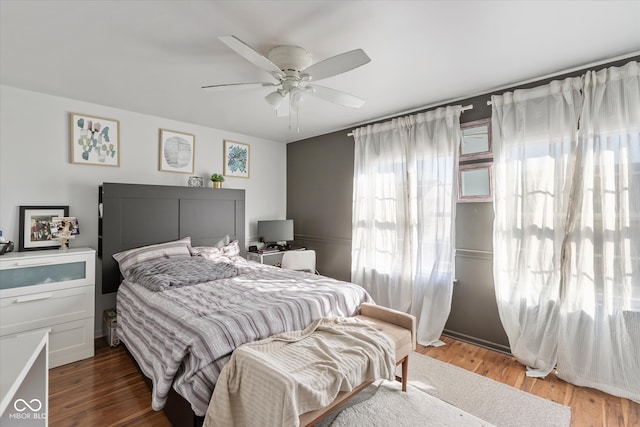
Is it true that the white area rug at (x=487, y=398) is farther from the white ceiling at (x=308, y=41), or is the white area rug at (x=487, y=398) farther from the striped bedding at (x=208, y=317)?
the white ceiling at (x=308, y=41)

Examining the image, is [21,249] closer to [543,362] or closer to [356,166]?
[356,166]

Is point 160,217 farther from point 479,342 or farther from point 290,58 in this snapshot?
point 479,342

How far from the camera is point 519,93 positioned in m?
2.76

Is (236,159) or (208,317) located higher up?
(236,159)

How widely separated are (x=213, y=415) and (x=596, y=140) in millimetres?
3332

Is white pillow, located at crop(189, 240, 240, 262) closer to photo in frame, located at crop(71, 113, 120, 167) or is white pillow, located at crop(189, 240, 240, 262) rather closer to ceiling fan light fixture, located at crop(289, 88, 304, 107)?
photo in frame, located at crop(71, 113, 120, 167)

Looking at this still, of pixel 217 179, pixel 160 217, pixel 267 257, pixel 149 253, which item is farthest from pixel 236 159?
pixel 149 253

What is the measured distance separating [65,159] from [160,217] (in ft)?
3.57

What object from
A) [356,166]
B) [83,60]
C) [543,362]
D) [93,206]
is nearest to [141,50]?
[83,60]

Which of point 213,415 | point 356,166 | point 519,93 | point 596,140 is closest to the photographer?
point 213,415

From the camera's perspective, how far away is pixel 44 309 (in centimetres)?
270

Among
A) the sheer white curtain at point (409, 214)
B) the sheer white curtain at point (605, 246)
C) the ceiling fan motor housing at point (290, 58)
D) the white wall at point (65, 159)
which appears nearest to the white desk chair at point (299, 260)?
the sheer white curtain at point (409, 214)

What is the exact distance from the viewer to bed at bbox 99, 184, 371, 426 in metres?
1.77

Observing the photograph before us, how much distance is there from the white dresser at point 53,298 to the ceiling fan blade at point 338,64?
2770 mm
